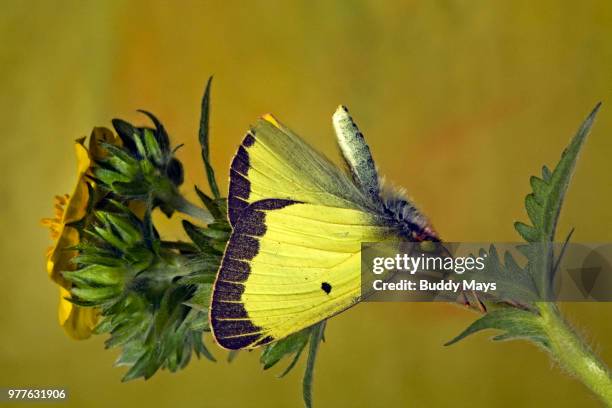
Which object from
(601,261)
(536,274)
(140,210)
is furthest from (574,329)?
(140,210)

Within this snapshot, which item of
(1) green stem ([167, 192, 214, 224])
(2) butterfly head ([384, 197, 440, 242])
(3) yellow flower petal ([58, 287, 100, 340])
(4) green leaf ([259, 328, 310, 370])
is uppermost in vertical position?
(1) green stem ([167, 192, 214, 224])

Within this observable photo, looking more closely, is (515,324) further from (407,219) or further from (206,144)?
(206,144)

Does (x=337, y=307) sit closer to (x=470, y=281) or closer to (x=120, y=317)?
(x=470, y=281)

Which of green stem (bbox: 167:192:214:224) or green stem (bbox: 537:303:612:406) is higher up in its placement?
green stem (bbox: 167:192:214:224)

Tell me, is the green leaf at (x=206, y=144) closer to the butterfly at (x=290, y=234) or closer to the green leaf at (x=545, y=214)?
the butterfly at (x=290, y=234)

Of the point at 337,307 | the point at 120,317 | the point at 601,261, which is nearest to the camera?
the point at 337,307

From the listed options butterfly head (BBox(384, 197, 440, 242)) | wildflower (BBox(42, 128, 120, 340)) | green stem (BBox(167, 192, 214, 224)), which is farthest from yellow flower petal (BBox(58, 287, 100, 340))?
butterfly head (BBox(384, 197, 440, 242))

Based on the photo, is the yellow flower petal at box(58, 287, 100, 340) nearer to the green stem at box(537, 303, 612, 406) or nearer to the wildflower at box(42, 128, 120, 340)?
the wildflower at box(42, 128, 120, 340)
